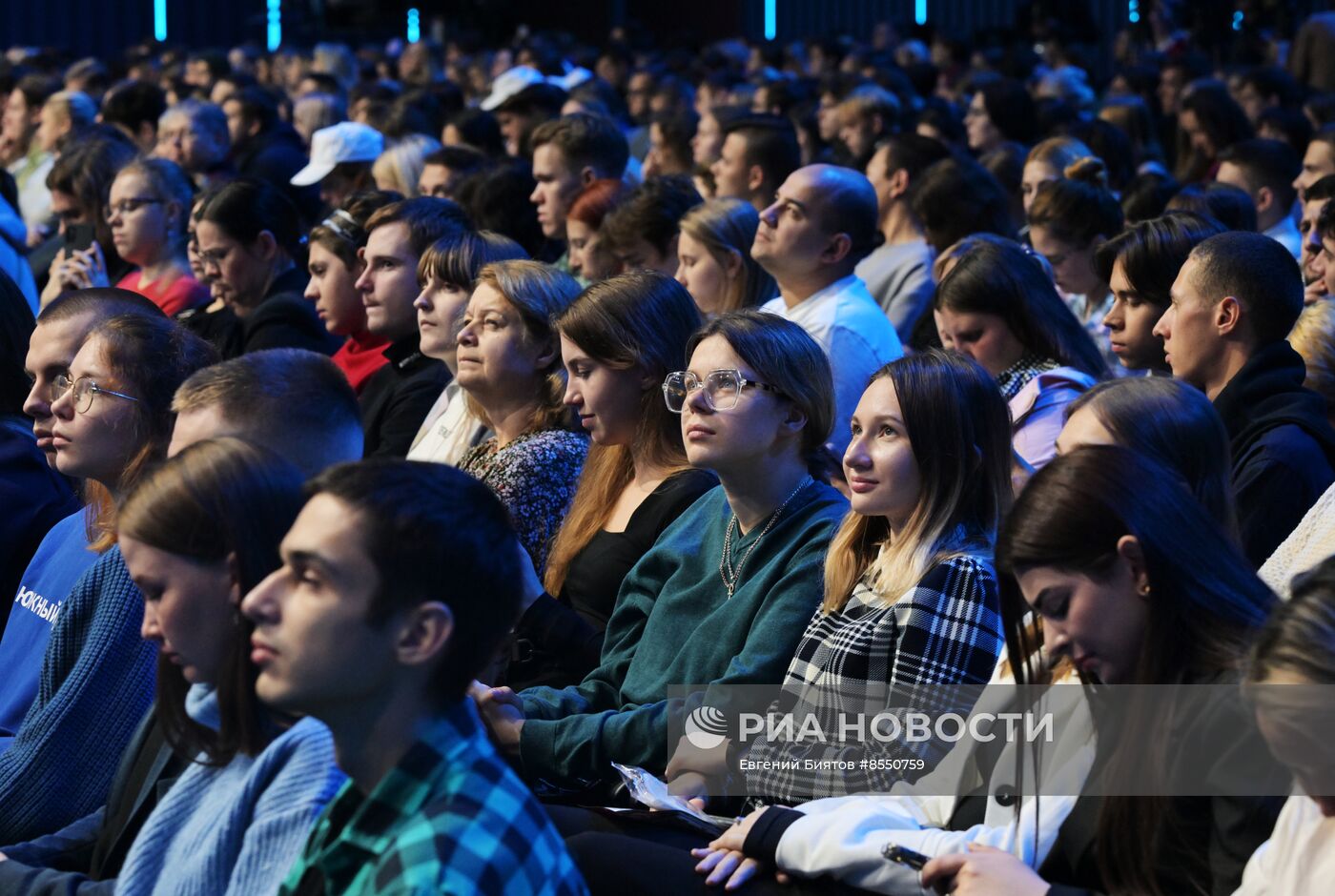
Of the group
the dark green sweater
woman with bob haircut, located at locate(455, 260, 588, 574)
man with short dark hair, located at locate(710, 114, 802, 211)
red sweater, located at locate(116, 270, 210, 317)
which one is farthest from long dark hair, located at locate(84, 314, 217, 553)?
man with short dark hair, located at locate(710, 114, 802, 211)

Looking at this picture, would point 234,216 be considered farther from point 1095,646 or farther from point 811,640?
point 1095,646

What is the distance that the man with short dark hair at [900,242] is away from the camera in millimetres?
5133

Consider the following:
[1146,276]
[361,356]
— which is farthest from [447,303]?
[1146,276]

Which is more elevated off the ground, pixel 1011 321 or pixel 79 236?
pixel 1011 321

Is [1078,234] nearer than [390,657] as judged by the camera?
No

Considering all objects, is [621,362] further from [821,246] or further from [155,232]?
[155,232]

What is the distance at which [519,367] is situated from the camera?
3465mm

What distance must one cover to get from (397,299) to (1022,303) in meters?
1.52

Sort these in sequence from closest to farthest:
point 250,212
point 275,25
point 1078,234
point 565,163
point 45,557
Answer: point 45,557
point 1078,234
point 250,212
point 565,163
point 275,25

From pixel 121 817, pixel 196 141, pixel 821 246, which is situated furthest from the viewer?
pixel 196 141

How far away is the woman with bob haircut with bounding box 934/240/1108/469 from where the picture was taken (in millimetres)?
3713

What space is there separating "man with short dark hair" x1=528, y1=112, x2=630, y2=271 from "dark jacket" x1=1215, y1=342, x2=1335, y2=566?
276 cm

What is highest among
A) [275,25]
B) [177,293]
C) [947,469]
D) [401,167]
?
[947,469]

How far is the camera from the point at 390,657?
5.54ft
